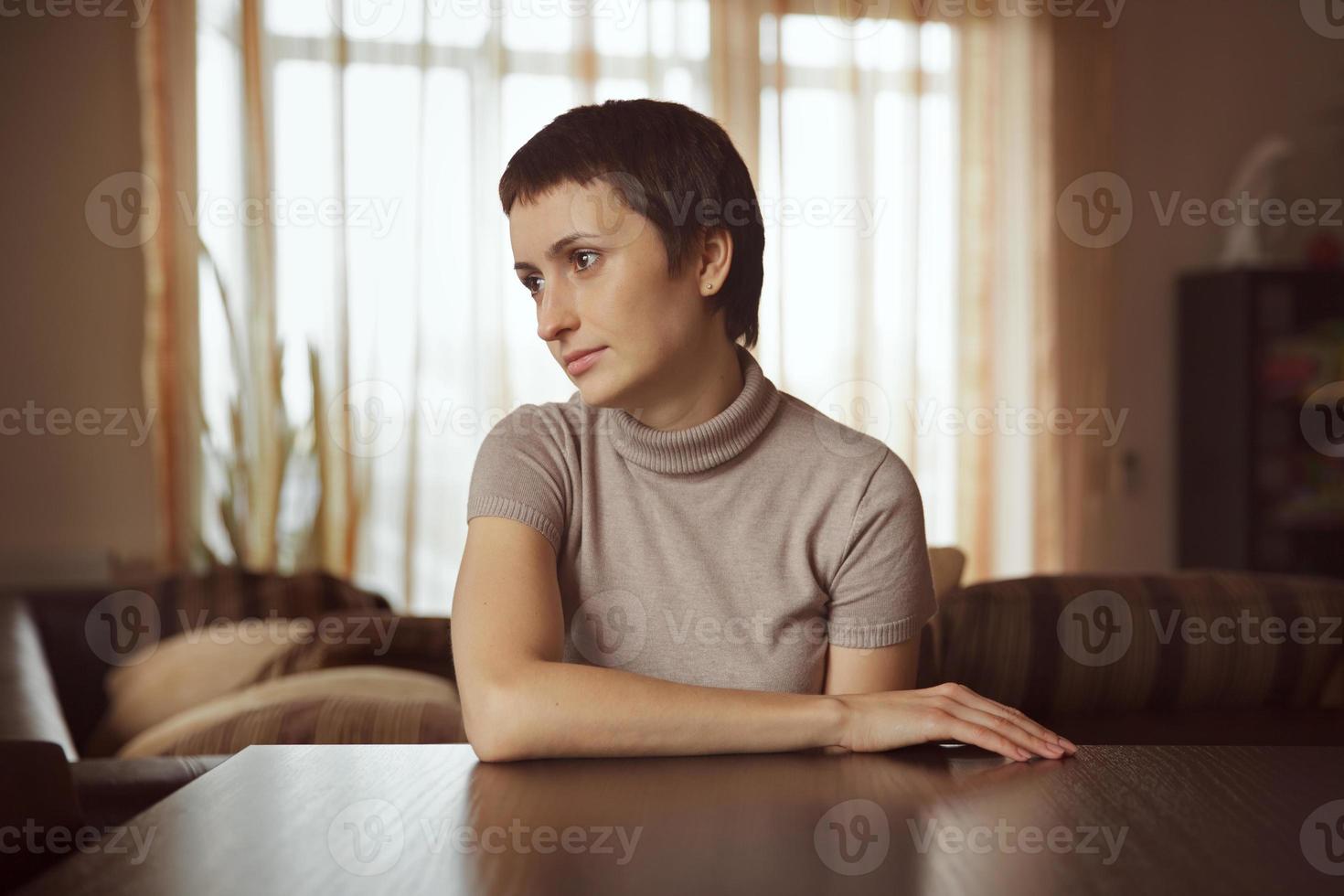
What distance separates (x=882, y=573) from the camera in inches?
51.3

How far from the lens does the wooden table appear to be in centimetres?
66

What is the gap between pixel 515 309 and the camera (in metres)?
4.28

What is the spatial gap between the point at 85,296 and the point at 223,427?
64cm

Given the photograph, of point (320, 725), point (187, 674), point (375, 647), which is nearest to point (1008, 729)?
point (320, 725)

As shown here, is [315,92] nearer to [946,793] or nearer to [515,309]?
[515,309]

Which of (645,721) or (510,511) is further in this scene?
(510,511)

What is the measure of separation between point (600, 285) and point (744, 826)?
64 centimetres

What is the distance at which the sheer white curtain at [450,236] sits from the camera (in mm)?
4047

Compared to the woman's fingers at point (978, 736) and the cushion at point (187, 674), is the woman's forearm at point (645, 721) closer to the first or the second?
the woman's fingers at point (978, 736)

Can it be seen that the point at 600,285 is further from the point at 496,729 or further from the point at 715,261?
the point at 496,729

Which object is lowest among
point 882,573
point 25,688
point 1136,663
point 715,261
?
point 25,688

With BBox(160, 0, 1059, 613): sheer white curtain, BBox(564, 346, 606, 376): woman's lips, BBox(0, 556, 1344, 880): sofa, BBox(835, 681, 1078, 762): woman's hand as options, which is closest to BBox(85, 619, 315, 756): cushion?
BBox(0, 556, 1344, 880): sofa

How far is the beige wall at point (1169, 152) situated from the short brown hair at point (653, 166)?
13.3 feet

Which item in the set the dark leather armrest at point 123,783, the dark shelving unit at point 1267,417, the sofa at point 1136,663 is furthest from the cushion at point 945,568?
the dark shelving unit at point 1267,417
